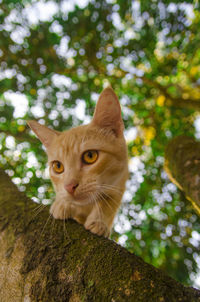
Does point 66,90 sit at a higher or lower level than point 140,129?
higher

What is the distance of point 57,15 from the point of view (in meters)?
2.44

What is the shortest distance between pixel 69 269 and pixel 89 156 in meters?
0.80

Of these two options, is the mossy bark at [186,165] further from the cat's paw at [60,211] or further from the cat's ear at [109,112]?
the cat's paw at [60,211]

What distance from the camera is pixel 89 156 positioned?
1400 millimetres

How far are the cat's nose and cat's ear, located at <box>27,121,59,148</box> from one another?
0.66 m

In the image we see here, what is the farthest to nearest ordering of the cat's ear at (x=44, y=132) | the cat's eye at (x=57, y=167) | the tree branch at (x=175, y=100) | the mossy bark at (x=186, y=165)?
the tree branch at (x=175, y=100)
the cat's ear at (x=44, y=132)
the cat's eye at (x=57, y=167)
the mossy bark at (x=186, y=165)

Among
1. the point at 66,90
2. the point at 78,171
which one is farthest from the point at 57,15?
the point at 78,171

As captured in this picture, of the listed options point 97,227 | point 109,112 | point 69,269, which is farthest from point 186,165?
point 69,269

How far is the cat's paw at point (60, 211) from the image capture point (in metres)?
1.13

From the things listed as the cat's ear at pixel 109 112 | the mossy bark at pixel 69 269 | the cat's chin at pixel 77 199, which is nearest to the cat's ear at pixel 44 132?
the cat's ear at pixel 109 112

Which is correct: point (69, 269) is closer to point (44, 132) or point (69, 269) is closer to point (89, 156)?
point (89, 156)

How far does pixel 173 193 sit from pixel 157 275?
1.99m

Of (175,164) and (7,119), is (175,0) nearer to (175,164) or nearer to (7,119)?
(175,164)

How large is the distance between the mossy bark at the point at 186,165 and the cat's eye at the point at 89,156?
0.67m
